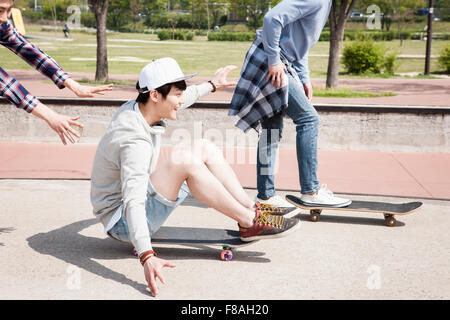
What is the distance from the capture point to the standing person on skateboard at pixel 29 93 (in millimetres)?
3363

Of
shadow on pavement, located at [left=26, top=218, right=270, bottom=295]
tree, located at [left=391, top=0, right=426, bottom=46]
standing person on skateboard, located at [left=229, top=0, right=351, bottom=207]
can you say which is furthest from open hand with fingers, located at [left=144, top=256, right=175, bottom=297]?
tree, located at [left=391, top=0, right=426, bottom=46]

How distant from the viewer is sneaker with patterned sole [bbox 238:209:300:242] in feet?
11.7

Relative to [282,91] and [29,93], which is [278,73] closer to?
[282,91]

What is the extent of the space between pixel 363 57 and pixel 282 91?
595 inches

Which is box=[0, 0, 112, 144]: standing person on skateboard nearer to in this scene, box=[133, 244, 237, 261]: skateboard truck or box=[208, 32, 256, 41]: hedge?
box=[133, 244, 237, 261]: skateboard truck

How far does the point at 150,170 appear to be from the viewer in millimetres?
3344

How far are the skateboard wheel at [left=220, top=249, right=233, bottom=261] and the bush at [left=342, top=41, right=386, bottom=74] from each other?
15983 mm

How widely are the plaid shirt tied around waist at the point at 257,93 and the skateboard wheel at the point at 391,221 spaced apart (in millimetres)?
1167

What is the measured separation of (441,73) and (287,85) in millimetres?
16862

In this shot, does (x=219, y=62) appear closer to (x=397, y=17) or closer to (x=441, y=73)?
(x=441, y=73)

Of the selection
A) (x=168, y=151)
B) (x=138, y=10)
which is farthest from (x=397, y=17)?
(x=168, y=151)

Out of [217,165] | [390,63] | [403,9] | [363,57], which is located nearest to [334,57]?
[363,57]

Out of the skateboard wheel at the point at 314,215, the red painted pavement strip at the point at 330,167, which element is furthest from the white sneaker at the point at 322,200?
the red painted pavement strip at the point at 330,167

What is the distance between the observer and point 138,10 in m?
54.1
